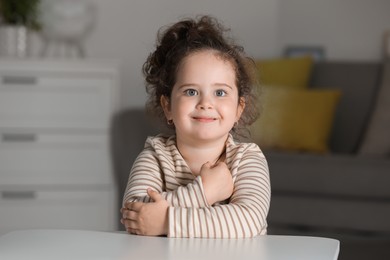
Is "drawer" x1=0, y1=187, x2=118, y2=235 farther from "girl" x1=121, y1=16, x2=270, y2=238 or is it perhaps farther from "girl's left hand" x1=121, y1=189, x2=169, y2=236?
"girl's left hand" x1=121, y1=189, x2=169, y2=236

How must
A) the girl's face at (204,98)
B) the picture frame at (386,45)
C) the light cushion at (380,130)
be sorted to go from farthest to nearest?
1. the picture frame at (386,45)
2. the light cushion at (380,130)
3. the girl's face at (204,98)

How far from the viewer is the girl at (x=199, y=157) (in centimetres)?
137

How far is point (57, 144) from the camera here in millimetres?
4023

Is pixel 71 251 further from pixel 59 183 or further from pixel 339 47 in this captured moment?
pixel 339 47

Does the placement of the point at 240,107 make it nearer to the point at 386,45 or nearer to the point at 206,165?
the point at 206,165

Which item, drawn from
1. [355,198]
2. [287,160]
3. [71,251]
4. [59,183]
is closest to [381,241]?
[355,198]

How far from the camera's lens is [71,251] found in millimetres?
1200

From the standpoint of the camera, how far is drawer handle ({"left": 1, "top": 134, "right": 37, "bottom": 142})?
156 inches

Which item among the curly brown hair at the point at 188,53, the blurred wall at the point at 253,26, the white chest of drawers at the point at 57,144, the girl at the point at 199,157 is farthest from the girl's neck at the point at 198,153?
the blurred wall at the point at 253,26

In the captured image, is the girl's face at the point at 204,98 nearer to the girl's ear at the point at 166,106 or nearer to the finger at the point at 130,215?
the girl's ear at the point at 166,106

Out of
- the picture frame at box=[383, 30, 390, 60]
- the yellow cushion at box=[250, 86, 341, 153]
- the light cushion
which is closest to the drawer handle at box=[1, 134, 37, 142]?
the yellow cushion at box=[250, 86, 341, 153]

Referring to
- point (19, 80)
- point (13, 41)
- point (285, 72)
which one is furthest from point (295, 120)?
point (13, 41)

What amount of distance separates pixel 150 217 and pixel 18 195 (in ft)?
8.92

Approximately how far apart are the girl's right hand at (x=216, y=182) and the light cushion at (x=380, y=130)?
7.93ft
